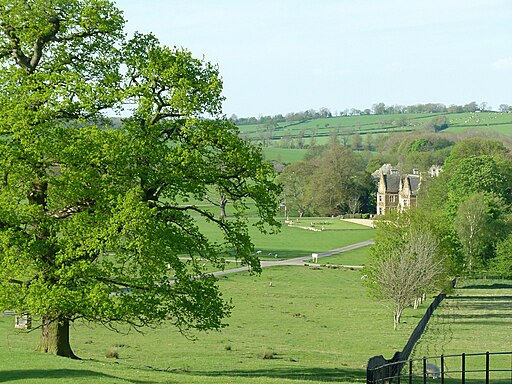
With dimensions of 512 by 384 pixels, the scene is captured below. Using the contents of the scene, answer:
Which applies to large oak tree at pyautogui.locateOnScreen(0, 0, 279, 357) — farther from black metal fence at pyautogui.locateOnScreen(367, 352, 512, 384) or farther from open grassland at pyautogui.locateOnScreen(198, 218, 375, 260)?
open grassland at pyautogui.locateOnScreen(198, 218, 375, 260)

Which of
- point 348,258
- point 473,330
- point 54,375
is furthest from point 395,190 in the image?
point 54,375

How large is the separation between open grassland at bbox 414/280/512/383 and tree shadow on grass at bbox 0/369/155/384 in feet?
51.1

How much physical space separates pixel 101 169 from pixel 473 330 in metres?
33.8

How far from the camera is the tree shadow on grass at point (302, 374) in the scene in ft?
104

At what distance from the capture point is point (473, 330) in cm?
5591

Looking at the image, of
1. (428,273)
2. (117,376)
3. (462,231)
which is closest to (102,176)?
(117,376)

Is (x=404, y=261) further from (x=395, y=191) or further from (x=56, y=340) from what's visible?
(x=395, y=191)

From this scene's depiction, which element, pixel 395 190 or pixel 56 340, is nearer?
pixel 56 340

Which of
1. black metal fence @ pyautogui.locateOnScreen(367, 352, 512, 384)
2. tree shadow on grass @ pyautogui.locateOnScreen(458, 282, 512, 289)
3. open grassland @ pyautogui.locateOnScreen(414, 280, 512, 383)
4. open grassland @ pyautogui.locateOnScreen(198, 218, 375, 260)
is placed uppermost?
open grassland @ pyautogui.locateOnScreen(198, 218, 375, 260)

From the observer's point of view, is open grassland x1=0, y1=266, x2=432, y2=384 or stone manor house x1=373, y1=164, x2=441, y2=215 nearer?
open grassland x1=0, y1=266, x2=432, y2=384

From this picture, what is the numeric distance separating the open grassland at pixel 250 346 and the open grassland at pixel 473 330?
80.0 inches

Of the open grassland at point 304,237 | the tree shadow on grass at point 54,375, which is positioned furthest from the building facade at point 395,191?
the tree shadow on grass at point 54,375

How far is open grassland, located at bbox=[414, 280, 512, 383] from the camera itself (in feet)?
134

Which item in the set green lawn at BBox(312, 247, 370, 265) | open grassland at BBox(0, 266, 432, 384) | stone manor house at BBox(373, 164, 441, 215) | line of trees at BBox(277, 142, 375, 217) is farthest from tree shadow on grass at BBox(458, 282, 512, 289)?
stone manor house at BBox(373, 164, 441, 215)
